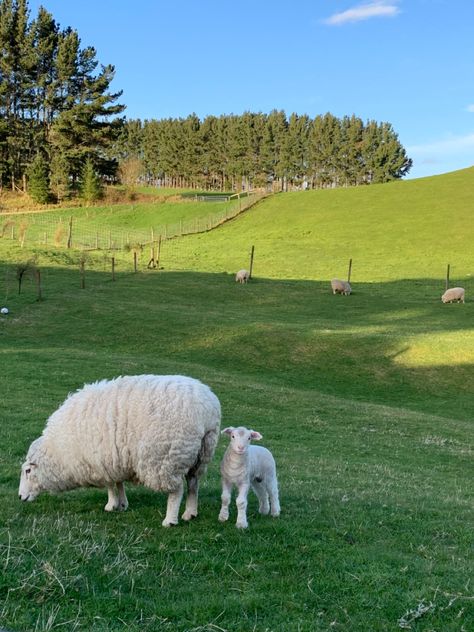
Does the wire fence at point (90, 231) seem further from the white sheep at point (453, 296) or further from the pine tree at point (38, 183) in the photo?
the white sheep at point (453, 296)

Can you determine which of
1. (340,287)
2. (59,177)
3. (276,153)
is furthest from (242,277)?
(276,153)

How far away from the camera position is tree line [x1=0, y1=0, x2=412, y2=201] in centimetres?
8344

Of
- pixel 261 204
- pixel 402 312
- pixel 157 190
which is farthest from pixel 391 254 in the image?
pixel 157 190

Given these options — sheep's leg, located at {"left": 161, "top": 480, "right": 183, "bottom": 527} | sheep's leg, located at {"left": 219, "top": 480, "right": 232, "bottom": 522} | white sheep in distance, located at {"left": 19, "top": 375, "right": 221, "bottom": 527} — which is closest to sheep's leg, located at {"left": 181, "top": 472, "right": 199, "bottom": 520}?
white sheep in distance, located at {"left": 19, "top": 375, "right": 221, "bottom": 527}

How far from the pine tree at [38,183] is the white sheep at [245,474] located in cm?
7897

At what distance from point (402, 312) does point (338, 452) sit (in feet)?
80.7

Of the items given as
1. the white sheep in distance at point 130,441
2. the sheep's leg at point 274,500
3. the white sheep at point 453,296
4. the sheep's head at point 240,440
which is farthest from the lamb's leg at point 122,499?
the white sheep at point 453,296

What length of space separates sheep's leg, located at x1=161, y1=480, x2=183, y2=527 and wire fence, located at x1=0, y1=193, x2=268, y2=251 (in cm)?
Answer: 4822

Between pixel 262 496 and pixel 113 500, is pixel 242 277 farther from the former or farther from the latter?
pixel 113 500

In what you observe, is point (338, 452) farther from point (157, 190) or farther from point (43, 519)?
point (157, 190)

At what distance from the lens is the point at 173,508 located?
6562 mm

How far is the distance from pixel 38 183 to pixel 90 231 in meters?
17.4

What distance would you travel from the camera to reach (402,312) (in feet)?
120

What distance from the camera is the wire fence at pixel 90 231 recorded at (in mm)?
56406
